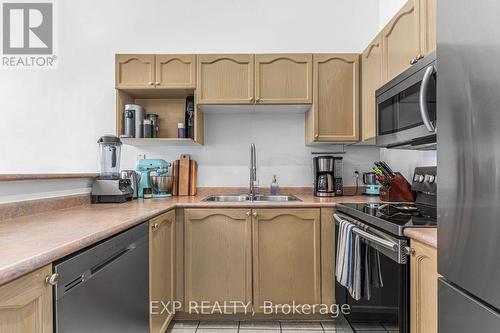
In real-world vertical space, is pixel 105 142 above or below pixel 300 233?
above

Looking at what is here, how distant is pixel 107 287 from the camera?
3.84ft

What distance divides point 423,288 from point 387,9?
232cm

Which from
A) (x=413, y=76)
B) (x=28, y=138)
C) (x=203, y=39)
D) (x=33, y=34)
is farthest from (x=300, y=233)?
(x=33, y=34)

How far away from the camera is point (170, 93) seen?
2580mm

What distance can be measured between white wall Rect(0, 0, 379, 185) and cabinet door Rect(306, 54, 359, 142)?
0.36 meters

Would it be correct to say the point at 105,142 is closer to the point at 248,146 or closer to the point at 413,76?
the point at 248,146

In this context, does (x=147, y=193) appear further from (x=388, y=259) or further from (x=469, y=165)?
(x=469, y=165)

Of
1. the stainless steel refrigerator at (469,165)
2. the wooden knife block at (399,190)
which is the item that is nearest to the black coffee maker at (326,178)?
the wooden knife block at (399,190)

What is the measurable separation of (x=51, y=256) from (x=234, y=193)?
198 cm

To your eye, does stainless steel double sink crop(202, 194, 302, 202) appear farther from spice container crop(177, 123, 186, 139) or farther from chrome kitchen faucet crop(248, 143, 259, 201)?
spice container crop(177, 123, 186, 139)

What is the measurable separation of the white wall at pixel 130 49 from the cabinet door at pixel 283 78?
0.37 metres

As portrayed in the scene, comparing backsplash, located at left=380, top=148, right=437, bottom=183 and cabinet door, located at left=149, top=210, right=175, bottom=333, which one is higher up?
backsplash, located at left=380, top=148, right=437, bottom=183

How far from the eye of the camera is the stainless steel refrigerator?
635 millimetres

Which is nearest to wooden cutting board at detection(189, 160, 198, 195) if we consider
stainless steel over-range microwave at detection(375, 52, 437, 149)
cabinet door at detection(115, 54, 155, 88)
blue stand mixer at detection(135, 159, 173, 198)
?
blue stand mixer at detection(135, 159, 173, 198)
